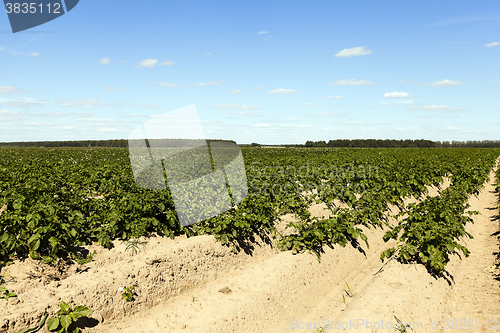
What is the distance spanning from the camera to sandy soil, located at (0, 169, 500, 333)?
174 inches

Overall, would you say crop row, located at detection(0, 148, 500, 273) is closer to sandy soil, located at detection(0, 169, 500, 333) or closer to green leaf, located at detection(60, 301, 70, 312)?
sandy soil, located at detection(0, 169, 500, 333)

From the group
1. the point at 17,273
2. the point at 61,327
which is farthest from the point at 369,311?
the point at 17,273

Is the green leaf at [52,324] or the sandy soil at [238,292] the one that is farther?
the sandy soil at [238,292]

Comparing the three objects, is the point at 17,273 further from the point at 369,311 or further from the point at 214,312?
the point at 369,311

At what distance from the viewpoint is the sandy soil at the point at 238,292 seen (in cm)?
442

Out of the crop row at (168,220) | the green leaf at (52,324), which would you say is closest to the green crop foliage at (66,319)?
the green leaf at (52,324)

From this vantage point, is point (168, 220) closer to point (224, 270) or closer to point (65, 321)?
point (224, 270)

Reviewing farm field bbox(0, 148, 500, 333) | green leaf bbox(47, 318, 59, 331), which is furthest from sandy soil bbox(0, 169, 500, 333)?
green leaf bbox(47, 318, 59, 331)

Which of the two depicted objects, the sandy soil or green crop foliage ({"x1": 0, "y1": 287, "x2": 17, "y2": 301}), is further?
the sandy soil

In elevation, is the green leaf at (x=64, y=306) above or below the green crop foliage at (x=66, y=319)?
above

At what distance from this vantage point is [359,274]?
22.2 feet

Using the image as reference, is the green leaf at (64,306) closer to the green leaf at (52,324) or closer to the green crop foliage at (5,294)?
the green leaf at (52,324)

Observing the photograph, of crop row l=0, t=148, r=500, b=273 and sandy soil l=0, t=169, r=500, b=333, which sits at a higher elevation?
crop row l=0, t=148, r=500, b=273

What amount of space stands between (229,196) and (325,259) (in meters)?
3.28
